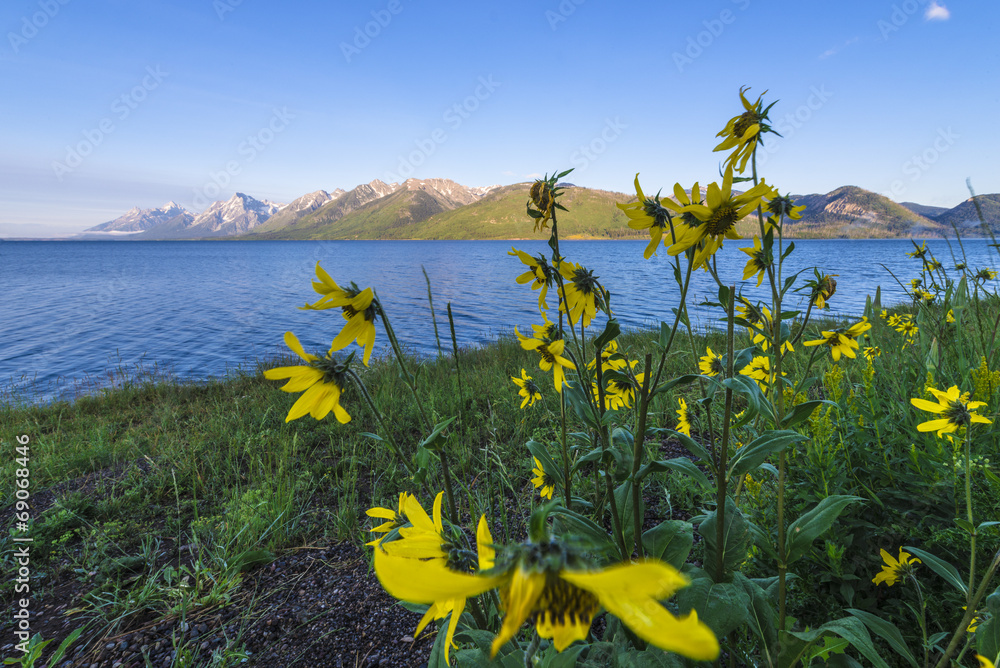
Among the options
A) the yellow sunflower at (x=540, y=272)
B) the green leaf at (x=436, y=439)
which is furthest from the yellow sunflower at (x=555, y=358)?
the green leaf at (x=436, y=439)

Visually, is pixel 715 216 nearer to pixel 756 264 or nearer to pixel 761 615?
pixel 756 264

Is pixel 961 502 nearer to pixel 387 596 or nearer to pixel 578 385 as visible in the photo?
pixel 578 385

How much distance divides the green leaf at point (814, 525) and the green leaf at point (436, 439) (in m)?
0.99

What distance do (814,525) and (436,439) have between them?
104cm

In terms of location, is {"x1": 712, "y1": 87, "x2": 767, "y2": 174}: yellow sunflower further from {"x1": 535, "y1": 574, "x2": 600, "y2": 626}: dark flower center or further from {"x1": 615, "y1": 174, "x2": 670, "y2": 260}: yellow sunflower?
{"x1": 535, "y1": 574, "x2": 600, "y2": 626}: dark flower center

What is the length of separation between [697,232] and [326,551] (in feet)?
7.81

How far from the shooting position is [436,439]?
3.68 feet

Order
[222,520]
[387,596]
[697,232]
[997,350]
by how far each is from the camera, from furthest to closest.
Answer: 1. [222,520]
2. [997,350]
3. [387,596]
4. [697,232]

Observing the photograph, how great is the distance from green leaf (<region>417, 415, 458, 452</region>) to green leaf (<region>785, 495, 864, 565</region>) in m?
0.99

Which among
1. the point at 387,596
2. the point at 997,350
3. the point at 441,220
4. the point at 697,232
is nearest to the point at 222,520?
the point at 387,596

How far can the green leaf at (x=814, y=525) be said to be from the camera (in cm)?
109

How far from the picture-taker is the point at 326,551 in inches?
89.8

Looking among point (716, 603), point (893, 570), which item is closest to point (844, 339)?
point (893, 570)

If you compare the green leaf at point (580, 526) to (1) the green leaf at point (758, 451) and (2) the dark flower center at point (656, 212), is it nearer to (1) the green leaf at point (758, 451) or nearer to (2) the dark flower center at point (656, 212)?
(1) the green leaf at point (758, 451)
